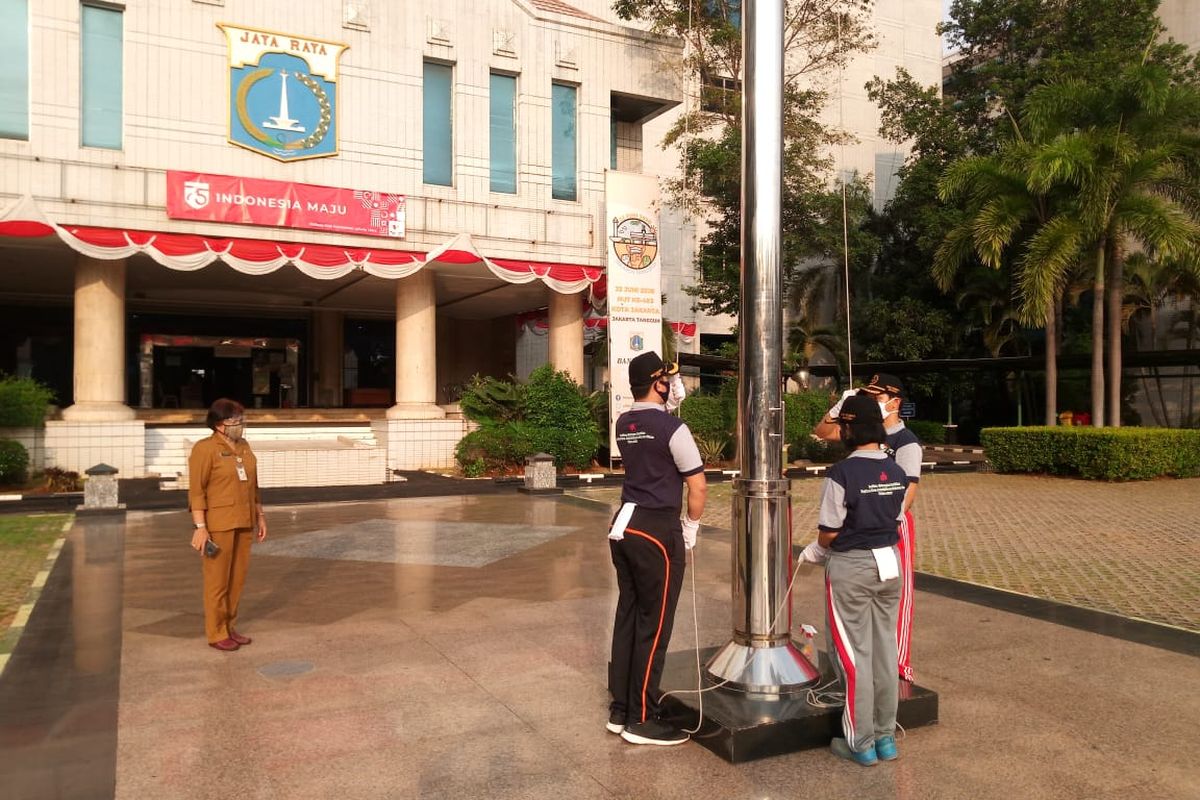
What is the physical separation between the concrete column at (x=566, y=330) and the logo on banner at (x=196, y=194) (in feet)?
26.4

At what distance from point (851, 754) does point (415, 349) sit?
17.0 meters

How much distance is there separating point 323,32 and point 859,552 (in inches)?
713

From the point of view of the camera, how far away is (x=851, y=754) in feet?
14.0

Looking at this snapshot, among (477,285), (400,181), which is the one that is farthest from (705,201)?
(400,181)

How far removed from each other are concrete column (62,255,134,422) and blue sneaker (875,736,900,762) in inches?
664

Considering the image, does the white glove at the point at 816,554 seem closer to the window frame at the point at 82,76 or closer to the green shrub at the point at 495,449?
the green shrub at the point at 495,449

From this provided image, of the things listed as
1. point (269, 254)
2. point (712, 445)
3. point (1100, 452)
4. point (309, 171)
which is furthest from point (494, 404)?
point (1100, 452)

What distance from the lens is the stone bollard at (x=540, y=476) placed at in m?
15.9

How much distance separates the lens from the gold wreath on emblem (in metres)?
17.9

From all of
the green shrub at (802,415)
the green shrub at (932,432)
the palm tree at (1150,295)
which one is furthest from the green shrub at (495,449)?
the green shrub at (932,432)

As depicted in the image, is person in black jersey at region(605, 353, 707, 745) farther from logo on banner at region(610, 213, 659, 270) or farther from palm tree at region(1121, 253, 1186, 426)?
palm tree at region(1121, 253, 1186, 426)

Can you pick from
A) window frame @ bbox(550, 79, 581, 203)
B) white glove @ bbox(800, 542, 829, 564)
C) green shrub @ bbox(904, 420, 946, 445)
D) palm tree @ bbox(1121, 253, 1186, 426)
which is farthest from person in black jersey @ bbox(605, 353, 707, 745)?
green shrub @ bbox(904, 420, 946, 445)

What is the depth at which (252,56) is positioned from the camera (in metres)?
18.0

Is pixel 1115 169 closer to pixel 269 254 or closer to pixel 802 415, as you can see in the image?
pixel 802 415
